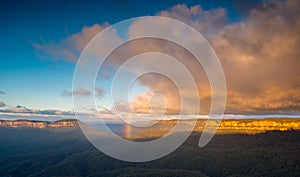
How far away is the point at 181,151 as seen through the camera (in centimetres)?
19450

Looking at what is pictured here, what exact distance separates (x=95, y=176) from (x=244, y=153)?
3889 inches

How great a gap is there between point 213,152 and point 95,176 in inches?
3281

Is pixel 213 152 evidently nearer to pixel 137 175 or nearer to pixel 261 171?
pixel 261 171

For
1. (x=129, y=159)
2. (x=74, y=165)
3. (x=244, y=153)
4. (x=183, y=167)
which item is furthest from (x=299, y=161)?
(x=74, y=165)

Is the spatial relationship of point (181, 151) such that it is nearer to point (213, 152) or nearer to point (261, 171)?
point (213, 152)

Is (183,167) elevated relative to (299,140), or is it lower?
lower

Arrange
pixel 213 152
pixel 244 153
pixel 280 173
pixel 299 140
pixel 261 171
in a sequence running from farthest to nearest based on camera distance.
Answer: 1. pixel 299 140
2. pixel 213 152
3. pixel 244 153
4. pixel 261 171
5. pixel 280 173

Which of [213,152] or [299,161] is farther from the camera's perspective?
[213,152]

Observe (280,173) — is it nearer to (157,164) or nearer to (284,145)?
(284,145)

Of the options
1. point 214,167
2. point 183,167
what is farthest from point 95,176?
point 214,167

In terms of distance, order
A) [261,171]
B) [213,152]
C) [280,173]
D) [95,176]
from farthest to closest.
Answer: [213,152], [95,176], [261,171], [280,173]

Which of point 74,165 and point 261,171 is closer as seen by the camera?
point 261,171

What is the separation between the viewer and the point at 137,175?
137 meters

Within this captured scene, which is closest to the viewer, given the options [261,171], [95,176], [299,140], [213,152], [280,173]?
[280,173]
